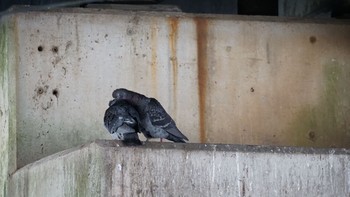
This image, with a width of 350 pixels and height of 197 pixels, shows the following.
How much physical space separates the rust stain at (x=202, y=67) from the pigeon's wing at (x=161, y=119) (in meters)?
0.74

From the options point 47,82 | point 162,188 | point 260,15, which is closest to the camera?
point 162,188

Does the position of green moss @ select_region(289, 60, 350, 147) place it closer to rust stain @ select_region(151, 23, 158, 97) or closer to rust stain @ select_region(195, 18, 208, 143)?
rust stain @ select_region(195, 18, 208, 143)

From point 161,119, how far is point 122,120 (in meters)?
0.48

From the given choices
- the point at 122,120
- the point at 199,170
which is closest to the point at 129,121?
the point at 122,120

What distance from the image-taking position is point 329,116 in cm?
959

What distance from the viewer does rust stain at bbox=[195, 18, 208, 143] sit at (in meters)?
9.38

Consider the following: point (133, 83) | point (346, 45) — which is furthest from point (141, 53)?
point (346, 45)

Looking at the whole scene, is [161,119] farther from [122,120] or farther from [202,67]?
[202,67]

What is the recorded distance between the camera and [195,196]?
7.52 meters

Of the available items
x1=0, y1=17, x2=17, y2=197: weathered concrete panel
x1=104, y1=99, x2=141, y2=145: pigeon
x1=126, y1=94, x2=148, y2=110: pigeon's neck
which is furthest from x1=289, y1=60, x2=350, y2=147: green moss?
x1=0, y1=17, x2=17, y2=197: weathered concrete panel

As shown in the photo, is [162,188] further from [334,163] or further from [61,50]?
[61,50]

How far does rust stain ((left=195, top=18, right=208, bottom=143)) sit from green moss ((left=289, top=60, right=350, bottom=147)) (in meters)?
0.66

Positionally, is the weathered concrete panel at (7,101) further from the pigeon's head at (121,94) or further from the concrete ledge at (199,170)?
the concrete ledge at (199,170)

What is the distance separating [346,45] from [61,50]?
213 cm
